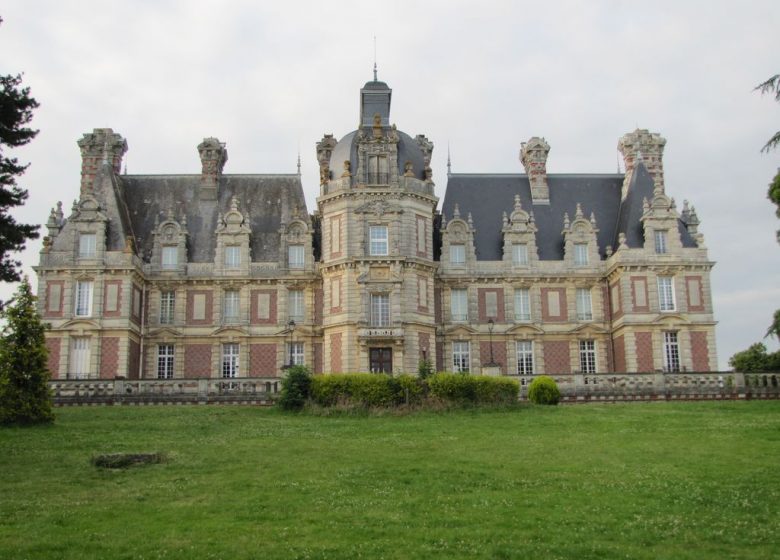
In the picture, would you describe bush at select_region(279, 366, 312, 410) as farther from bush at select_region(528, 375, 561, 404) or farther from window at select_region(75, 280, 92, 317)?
window at select_region(75, 280, 92, 317)

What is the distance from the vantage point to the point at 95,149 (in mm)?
51281

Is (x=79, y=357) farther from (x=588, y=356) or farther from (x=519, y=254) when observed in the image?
(x=588, y=356)

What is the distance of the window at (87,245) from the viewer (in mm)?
46562

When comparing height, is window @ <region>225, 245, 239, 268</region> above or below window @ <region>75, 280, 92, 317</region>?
above

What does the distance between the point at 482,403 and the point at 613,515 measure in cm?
1587

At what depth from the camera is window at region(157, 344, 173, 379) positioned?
156 feet

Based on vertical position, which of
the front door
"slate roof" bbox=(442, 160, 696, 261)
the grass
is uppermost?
"slate roof" bbox=(442, 160, 696, 261)

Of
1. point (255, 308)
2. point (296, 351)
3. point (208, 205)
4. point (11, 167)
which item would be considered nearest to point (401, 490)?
point (11, 167)

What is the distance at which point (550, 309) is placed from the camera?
48.6 metres

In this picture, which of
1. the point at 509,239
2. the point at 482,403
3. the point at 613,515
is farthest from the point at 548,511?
the point at 509,239

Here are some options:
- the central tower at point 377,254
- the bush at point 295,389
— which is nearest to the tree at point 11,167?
the bush at point 295,389

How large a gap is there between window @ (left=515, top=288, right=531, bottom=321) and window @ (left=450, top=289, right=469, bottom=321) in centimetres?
263

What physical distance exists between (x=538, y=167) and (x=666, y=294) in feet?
34.4

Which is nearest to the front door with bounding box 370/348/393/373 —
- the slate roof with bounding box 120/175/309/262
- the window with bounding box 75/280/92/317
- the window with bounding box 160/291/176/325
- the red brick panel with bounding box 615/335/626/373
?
the slate roof with bounding box 120/175/309/262
